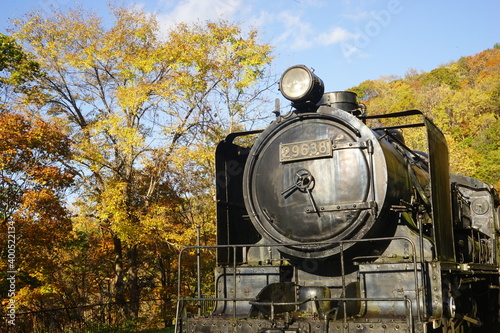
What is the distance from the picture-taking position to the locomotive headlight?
5.77m

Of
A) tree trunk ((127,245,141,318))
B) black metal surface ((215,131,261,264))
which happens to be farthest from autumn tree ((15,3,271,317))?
black metal surface ((215,131,261,264))

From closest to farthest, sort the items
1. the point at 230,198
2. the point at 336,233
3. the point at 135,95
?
the point at 336,233, the point at 230,198, the point at 135,95

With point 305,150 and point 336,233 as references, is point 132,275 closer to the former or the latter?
point 305,150

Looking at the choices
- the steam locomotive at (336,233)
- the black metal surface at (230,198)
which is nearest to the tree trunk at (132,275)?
the black metal surface at (230,198)

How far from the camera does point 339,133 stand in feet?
18.4

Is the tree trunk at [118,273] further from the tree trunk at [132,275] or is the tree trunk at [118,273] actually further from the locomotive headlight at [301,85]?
the locomotive headlight at [301,85]

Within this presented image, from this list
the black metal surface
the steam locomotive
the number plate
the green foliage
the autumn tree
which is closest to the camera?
the steam locomotive

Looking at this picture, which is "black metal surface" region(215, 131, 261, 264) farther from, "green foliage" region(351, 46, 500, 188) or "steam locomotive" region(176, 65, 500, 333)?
"green foliage" region(351, 46, 500, 188)

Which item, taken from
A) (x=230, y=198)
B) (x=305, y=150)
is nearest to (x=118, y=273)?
(x=230, y=198)

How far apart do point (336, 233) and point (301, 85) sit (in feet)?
6.01

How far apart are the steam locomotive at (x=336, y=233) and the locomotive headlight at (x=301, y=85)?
0.5 inches

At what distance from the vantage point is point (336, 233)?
5.41 m

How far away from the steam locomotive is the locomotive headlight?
1cm

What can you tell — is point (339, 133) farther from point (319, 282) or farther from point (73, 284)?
point (73, 284)
